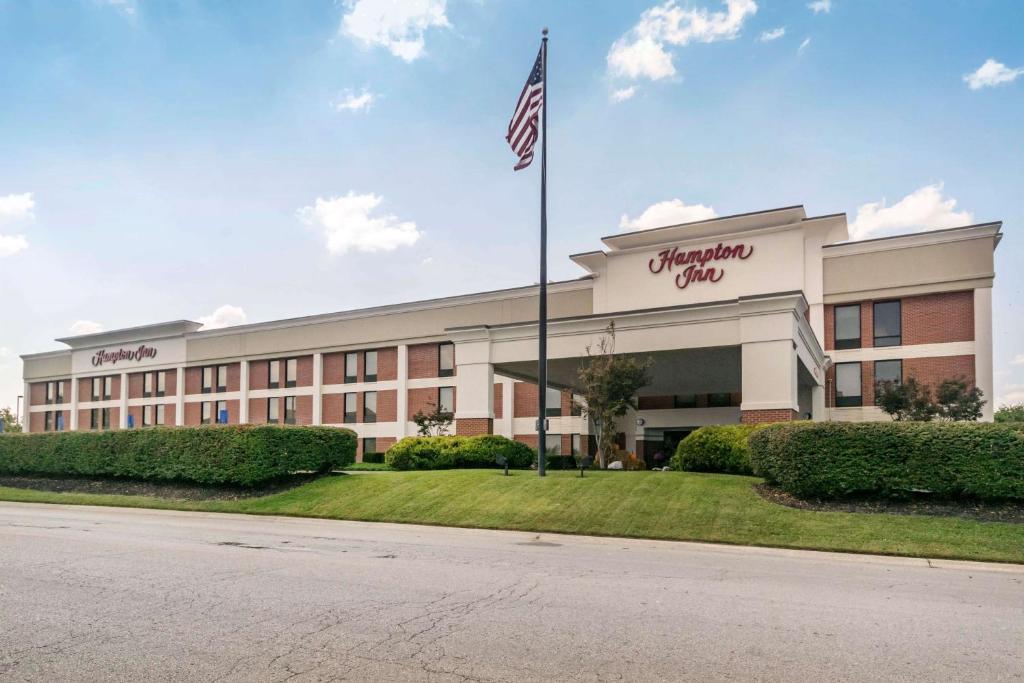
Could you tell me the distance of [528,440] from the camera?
43938 mm

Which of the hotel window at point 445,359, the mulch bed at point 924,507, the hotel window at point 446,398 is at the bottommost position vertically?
the mulch bed at point 924,507

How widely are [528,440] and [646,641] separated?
37.6 m

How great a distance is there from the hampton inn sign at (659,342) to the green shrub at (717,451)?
117cm

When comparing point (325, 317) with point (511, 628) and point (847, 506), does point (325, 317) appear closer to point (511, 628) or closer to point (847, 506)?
point (847, 506)

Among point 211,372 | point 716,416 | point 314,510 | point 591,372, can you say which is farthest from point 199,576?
point 211,372

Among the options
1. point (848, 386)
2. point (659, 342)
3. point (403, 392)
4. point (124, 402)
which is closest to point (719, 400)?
point (848, 386)

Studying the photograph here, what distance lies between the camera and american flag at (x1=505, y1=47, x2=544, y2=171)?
20.9 metres

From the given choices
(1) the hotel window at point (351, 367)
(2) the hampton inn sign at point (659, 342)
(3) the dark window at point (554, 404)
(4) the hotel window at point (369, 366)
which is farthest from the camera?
(1) the hotel window at point (351, 367)

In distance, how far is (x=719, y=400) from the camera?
1529 inches

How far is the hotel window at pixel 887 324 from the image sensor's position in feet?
114

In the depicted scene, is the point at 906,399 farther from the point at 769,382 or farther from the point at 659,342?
the point at 659,342

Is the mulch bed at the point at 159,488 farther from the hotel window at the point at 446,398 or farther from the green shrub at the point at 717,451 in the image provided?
the hotel window at the point at 446,398

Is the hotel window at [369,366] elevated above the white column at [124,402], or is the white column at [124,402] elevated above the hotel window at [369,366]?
the hotel window at [369,366]

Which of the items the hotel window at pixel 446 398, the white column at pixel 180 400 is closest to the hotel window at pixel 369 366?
the hotel window at pixel 446 398
